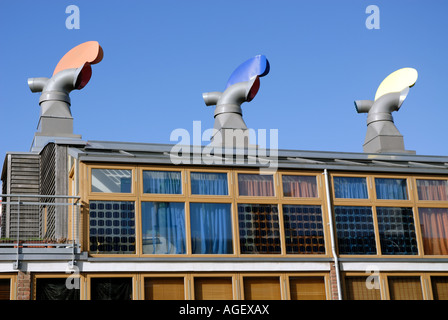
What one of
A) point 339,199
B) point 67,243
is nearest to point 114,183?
point 67,243

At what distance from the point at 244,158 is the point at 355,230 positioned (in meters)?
3.27

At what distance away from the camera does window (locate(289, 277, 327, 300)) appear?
16297 millimetres

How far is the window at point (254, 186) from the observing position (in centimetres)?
1673

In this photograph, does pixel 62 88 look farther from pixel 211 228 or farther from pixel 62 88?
pixel 211 228

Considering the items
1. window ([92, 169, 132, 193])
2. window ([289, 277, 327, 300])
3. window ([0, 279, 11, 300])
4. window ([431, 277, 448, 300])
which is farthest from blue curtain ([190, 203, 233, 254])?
window ([431, 277, 448, 300])

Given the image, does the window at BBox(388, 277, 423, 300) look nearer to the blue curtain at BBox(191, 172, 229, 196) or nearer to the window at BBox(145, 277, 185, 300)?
the blue curtain at BBox(191, 172, 229, 196)

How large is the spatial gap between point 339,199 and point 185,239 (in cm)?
405

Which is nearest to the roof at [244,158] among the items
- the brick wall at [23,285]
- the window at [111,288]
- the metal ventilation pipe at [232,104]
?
the window at [111,288]

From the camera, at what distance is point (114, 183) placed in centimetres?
1587

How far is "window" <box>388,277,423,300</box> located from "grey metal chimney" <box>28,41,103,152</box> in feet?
33.5

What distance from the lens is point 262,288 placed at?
16.1 meters

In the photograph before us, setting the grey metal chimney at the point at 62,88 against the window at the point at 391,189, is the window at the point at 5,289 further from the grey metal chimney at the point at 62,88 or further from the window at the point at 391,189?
the window at the point at 391,189

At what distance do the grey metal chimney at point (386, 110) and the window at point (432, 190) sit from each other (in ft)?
19.4

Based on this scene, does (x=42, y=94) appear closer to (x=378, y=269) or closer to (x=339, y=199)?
(x=339, y=199)
